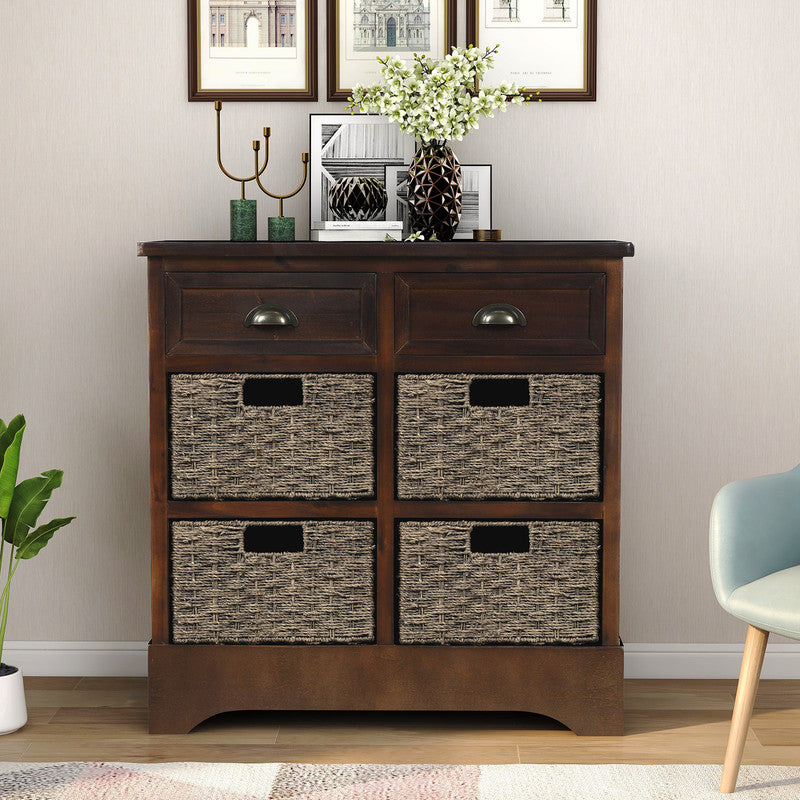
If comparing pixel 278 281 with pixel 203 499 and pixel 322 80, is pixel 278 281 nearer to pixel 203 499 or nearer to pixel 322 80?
pixel 203 499

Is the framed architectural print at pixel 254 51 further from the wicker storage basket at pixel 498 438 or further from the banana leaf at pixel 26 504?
the banana leaf at pixel 26 504

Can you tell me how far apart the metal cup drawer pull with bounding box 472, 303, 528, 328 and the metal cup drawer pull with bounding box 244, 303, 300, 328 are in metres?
0.39

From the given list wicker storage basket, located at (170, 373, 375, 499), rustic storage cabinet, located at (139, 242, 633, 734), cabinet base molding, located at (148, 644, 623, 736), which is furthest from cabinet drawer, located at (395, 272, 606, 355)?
cabinet base molding, located at (148, 644, 623, 736)

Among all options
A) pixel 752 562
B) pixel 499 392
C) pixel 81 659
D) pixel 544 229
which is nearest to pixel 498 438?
pixel 499 392

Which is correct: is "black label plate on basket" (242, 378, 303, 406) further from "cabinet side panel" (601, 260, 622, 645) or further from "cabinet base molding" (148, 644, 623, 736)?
"cabinet side panel" (601, 260, 622, 645)

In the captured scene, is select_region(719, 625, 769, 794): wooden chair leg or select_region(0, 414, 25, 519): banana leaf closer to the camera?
select_region(719, 625, 769, 794): wooden chair leg

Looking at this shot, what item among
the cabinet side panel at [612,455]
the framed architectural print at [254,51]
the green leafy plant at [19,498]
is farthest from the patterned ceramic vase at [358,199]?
the green leafy plant at [19,498]

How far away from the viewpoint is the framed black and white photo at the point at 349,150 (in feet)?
8.20

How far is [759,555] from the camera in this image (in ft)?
6.36

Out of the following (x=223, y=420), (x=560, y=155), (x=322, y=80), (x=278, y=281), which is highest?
(x=322, y=80)

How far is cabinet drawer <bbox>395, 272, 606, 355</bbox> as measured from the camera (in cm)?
212

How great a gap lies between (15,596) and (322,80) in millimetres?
1587

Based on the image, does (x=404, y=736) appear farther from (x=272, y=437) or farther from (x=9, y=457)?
(x=9, y=457)

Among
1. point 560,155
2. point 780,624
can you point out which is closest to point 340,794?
point 780,624
